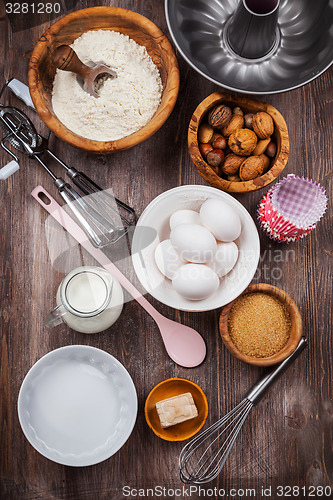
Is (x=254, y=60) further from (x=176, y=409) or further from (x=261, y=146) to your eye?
(x=176, y=409)

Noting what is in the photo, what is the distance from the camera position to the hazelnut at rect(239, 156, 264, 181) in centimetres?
82

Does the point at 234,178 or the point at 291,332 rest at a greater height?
the point at 234,178

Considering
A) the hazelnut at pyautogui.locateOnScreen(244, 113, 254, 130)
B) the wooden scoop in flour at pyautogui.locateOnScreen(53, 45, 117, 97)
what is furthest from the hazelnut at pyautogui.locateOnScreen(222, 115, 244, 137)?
the wooden scoop in flour at pyautogui.locateOnScreen(53, 45, 117, 97)

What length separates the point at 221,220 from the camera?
2.56ft

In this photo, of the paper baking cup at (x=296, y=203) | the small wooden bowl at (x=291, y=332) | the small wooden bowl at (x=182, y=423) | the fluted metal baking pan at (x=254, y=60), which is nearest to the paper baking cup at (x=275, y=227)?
Result: the paper baking cup at (x=296, y=203)

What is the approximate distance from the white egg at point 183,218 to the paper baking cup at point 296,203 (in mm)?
136

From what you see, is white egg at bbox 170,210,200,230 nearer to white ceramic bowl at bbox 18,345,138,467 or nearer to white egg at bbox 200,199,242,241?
white egg at bbox 200,199,242,241

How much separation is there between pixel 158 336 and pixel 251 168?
0.36m

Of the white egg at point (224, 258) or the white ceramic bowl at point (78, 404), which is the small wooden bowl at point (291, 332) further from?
the white ceramic bowl at point (78, 404)

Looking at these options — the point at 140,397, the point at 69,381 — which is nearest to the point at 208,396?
the point at 140,397

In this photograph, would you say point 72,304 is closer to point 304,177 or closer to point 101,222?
point 101,222

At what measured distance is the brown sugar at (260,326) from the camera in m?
0.84

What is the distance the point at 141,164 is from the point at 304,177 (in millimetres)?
322

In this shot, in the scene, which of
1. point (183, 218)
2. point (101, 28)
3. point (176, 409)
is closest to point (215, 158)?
point (183, 218)
